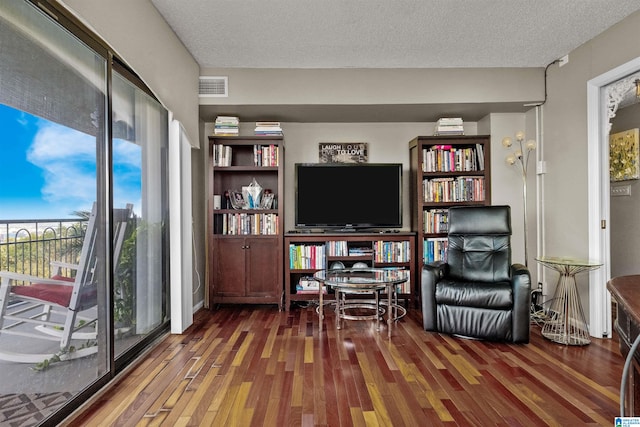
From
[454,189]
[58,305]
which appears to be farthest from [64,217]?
[454,189]

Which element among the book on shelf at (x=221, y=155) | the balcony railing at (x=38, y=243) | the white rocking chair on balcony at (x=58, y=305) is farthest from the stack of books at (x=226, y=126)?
the balcony railing at (x=38, y=243)

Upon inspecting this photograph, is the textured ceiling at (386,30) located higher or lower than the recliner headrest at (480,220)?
higher

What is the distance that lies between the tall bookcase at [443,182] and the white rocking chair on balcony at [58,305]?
10.0ft

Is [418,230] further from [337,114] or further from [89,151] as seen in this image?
[89,151]

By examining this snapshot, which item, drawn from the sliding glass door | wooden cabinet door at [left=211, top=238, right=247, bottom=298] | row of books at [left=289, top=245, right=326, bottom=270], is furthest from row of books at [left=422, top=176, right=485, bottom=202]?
the sliding glass door

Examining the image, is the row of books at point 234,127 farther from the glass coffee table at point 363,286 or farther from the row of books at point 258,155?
the glass coffee table at point 363,286

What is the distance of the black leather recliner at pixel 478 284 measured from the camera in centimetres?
301

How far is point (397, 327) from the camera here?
11.5 feet

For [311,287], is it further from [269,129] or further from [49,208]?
[49,208]

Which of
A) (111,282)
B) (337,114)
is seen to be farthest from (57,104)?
(337,114)

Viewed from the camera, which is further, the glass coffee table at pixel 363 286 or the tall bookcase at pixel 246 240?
the tall bookcase at pixel 246 240

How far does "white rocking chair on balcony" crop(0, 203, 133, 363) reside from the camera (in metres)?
1.55

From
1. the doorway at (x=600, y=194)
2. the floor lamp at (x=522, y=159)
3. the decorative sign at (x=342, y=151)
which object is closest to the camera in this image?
the doorway at (x=600, y=194)

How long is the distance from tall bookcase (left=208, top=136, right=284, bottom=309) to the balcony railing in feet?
6.91
